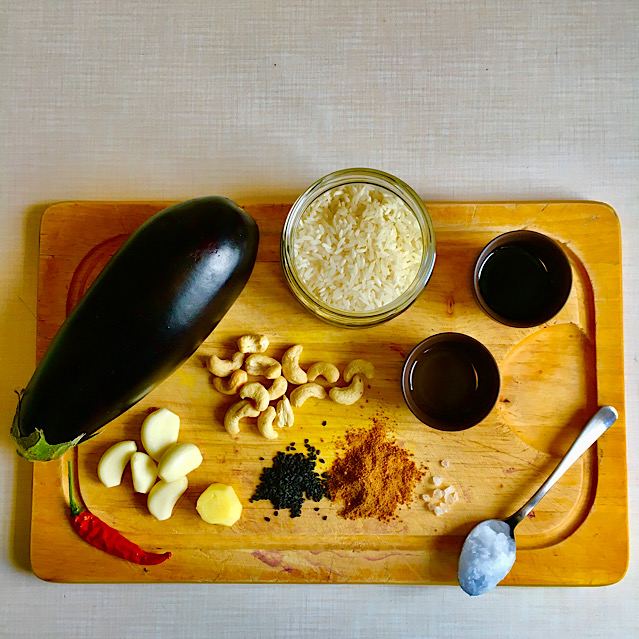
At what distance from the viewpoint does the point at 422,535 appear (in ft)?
3.38

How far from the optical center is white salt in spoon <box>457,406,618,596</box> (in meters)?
0.98

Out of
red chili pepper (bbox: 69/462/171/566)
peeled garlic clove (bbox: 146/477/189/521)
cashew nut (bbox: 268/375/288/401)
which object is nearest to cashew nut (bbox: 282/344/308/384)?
cashew nut (bbox: 268/375/288/401)

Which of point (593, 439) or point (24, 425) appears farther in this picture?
point (593, 439)

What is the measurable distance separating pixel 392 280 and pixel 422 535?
0.45 metres

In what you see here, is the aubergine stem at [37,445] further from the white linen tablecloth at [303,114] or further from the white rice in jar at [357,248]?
the white rice in jar at [357,248]

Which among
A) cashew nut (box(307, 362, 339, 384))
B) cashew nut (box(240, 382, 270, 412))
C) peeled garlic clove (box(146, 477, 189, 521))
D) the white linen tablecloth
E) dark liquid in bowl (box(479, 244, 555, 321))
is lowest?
peeled garlic clove (box(146, 477, 189, 521))

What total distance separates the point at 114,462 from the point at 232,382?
0.24 m

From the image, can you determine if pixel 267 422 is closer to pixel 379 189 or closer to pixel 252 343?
pixel 252 343

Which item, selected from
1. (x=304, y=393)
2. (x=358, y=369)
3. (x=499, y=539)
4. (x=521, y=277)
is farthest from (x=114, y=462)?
(x=521, y=277)

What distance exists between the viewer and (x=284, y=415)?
1.01 metres

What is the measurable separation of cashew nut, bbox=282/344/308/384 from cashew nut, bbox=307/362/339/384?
12 mm

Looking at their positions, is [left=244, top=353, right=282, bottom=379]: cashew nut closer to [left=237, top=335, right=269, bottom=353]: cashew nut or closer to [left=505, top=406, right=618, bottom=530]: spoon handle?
[left=237, top=335, right=269, bottom=353]: cashew nut

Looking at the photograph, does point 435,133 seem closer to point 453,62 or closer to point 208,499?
point 453,62

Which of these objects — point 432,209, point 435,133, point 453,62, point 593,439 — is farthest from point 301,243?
point 593,439
